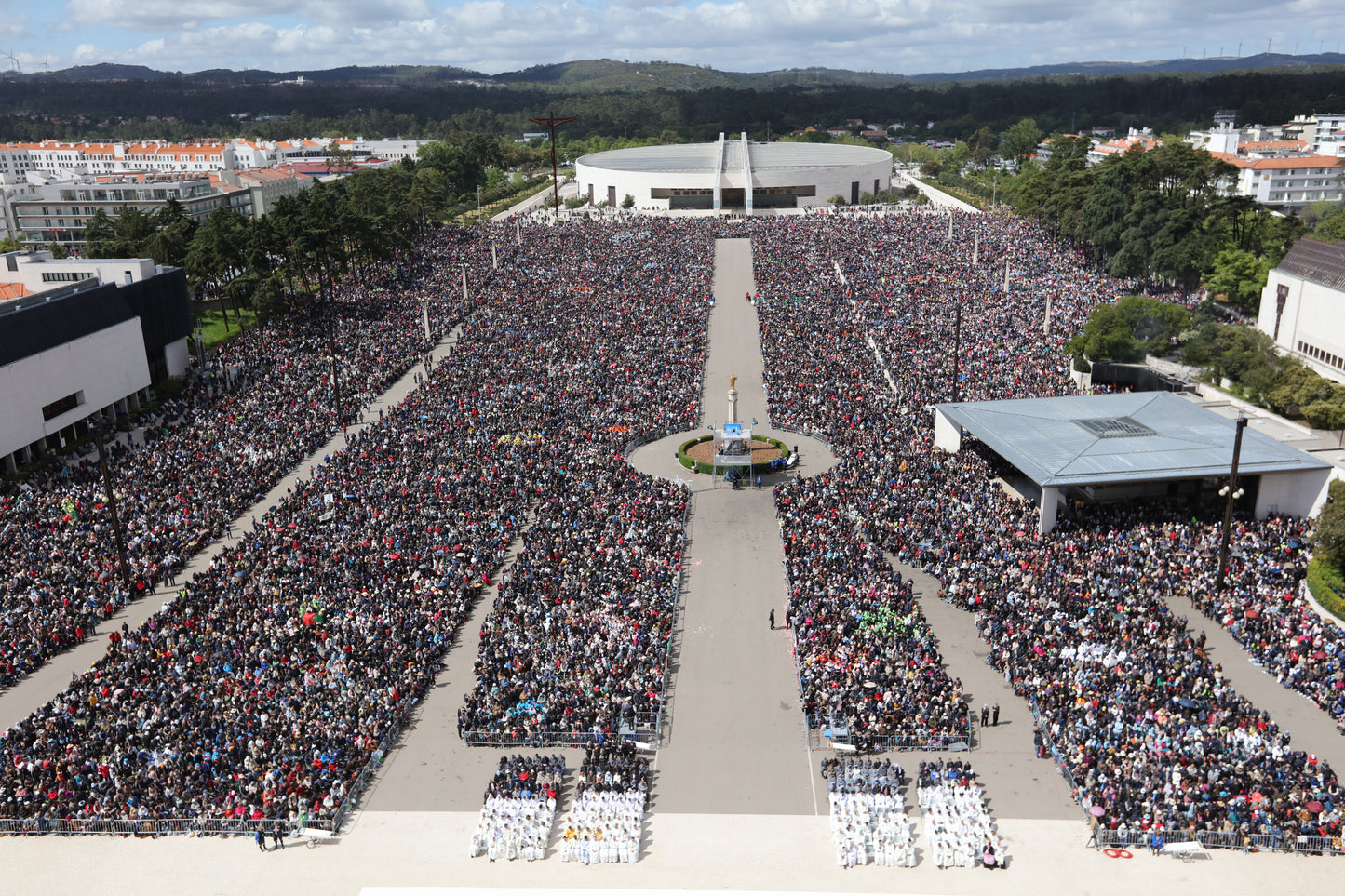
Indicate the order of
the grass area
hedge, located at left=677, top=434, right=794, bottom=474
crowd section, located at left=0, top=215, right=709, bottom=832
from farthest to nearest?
the grass area → hedge, located at left=677, top=434, right=794, bottom=474 → crowd section, located at left=0, top=215, right=709, bottom=832

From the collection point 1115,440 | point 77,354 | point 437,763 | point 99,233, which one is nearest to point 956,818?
point 437,763

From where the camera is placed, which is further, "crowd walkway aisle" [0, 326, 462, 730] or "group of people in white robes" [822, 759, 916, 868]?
"crowd walkway aisle" [0, 326, 462, 730]

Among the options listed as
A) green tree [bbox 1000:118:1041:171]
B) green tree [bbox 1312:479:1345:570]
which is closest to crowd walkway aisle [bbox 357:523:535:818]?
green tree [bbox 1312:479:1345:570]

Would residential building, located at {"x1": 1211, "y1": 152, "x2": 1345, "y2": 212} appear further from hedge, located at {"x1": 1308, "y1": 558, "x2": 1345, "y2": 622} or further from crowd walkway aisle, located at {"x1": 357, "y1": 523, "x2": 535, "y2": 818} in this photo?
crowd walkway aisle, located at {"x1": 357, "y1": 523, "x2": 535, "y2": 818}

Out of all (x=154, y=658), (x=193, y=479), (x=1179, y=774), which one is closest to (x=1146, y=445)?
(x=1179, y=774)

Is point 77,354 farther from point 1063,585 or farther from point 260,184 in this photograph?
point 260,184

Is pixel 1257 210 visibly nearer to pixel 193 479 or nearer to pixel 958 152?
pixel 193 479

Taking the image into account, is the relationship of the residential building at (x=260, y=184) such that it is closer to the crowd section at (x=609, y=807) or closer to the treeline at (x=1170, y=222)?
the treeline at (x=1170, y=222)

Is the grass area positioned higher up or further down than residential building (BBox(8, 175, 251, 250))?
further down
